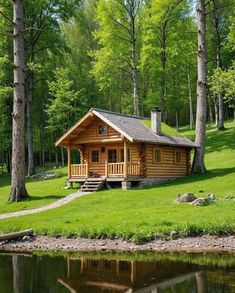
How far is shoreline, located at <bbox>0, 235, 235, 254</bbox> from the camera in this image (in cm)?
1357

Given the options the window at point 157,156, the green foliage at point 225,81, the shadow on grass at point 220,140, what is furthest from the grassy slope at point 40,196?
the shadow on grass at point 220,140

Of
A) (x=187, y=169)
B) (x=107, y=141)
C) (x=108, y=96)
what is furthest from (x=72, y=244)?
(x=108, y=96)

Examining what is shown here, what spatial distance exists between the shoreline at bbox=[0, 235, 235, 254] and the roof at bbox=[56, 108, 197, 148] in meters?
12.7

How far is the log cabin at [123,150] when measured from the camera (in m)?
28.7

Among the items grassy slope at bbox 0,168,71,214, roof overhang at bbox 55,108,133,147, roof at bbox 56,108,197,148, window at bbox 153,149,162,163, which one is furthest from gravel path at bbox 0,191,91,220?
window at bbox 153,149,162,163

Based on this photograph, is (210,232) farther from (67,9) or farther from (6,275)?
(67,9)

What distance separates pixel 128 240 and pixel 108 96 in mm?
46826

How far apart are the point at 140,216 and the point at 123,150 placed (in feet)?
46.3

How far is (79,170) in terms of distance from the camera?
31.3m

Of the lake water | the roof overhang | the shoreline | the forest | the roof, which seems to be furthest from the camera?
the forest

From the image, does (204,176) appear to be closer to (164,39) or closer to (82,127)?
(82,127)

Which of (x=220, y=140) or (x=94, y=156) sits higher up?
(x=220, y=140)

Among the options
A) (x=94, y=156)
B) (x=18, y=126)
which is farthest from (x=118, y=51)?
(x=18, y=126)

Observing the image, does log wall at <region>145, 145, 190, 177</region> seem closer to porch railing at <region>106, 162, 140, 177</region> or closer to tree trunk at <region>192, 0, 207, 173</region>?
porch railing at <region>106, 162, 140, 177</region>
